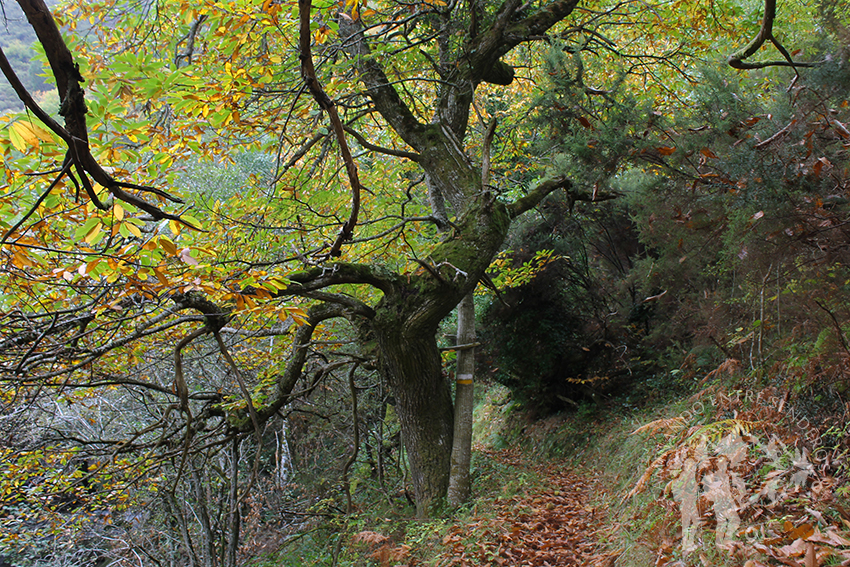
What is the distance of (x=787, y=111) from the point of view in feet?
12.2

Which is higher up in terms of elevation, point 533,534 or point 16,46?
point 16,46

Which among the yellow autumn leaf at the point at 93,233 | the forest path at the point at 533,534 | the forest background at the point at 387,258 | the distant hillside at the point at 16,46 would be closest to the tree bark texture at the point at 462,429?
the forest background at the point at 387,258

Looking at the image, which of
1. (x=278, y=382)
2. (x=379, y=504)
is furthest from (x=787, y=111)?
(x=379, y=504)

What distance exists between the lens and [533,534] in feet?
15.5

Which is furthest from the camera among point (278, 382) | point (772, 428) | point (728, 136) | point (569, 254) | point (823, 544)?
point (569, 254)

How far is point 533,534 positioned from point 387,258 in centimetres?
383

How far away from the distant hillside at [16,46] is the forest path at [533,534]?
179 inches

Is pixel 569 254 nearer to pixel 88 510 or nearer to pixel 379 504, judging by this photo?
pixel 379 504

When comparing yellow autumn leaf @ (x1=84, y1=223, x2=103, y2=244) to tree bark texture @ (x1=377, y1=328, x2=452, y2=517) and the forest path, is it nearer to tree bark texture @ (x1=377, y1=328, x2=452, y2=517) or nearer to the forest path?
tree bark texture @ (x1=377, y1=328, x2=452, y2=517)

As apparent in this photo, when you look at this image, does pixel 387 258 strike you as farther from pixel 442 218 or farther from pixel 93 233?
pixel 93 233

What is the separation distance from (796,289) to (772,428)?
1.22 meters

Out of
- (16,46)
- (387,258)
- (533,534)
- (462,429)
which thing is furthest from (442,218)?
(16,46)

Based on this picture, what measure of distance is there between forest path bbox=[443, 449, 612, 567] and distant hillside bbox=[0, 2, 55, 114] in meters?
4.54

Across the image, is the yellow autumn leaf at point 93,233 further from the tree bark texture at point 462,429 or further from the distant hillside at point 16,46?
the tree bark texture at point 462,429
